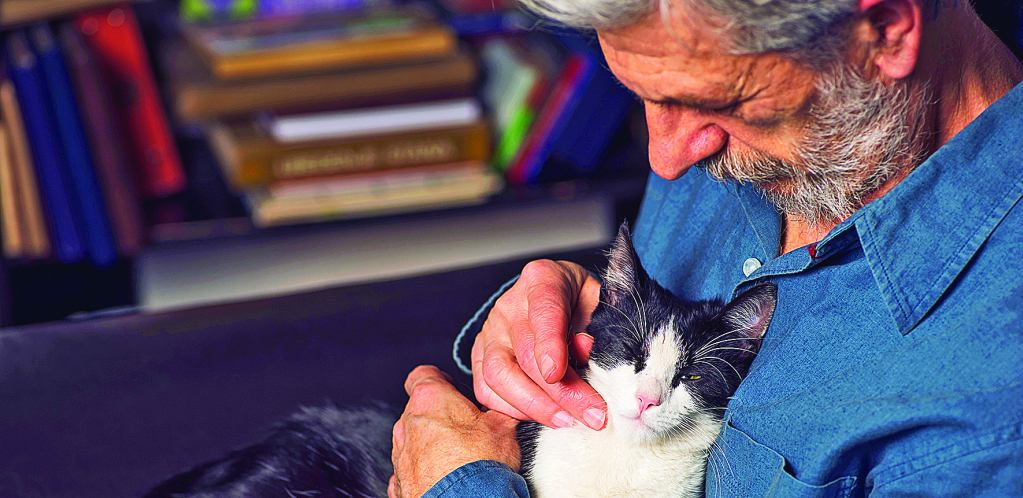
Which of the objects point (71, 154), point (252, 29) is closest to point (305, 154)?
point (252, 29)

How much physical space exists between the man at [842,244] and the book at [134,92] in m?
1.41

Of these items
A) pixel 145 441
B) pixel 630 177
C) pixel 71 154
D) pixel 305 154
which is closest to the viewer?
pixel 145 441

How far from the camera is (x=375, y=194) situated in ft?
6.53

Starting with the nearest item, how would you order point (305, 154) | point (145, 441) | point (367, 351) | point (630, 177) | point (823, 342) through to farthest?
point (823, 342), point (145, 441), point (367, 351), point (305, 154), point (630, 177)

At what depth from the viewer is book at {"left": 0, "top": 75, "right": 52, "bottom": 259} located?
→ 65.2 inches

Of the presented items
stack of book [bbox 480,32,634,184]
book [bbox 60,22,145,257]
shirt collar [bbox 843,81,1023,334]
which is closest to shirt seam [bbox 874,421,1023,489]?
shirt collar [bbox 843,81,1023,334]

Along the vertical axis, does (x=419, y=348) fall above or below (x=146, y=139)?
below

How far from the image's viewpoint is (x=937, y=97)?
72 centimetres

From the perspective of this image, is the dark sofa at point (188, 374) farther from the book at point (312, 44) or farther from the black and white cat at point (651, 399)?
the book at point (312, 44)

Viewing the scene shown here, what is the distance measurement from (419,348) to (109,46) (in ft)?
4.16

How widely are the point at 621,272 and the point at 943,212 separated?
37 cm

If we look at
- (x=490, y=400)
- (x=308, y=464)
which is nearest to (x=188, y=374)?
(x=308, y=464)

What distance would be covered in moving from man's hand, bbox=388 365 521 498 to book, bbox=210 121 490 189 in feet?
3.50

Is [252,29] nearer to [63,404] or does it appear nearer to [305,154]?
[305,154]
